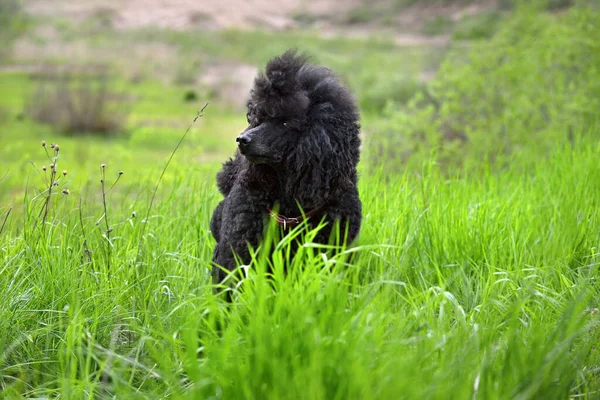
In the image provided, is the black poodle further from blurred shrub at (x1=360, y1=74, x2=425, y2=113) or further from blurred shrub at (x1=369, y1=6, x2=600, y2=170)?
blurred shrub at (x1=360, y1=74, x2=425, y2=113)

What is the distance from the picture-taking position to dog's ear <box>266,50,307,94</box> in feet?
10.6

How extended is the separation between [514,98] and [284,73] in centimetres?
557

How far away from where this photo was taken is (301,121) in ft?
10.8

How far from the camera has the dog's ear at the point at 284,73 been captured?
3.23 metres

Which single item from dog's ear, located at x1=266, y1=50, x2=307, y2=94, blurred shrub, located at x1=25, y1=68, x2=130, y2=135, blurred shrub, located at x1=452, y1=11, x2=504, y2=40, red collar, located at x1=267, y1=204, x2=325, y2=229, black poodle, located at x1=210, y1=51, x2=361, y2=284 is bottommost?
blurred shrub, located at x1=25, y1=68, x2=130, y2=135

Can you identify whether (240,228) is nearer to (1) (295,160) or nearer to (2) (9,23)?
(1) (295,160)

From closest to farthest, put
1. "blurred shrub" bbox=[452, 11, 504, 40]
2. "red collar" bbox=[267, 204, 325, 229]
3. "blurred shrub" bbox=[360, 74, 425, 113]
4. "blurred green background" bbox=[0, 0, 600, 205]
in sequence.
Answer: "red collar" bbox=[267, 204, 325, 229] → "blurred green background" bbox=[0, 0, 600, 205] → "blurred shrub" bbox=[360, 74, 425, 113] → "blurred shrub" bbox=[452, 11, 504, 40]

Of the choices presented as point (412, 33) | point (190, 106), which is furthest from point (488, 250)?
point (412, 33)

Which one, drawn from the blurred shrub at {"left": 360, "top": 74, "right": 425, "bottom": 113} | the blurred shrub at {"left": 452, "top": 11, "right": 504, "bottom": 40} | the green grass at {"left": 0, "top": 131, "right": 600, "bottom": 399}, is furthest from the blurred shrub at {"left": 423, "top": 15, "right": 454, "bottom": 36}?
the green grass at {"left": 0, "top": 131, "right": 600, "bottom": 399}

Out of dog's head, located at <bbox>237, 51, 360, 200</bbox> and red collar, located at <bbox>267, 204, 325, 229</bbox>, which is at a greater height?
dog's head, located at <bbox>237, 51, 360, 200</bbox>

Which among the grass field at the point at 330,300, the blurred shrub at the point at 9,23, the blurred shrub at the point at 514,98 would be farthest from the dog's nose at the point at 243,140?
the blurred shrub at the point at 9,23

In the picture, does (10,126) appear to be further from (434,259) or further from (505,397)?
(505,397)

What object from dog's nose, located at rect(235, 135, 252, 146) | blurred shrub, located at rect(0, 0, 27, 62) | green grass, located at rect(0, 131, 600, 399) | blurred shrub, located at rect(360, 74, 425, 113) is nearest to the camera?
green grass, located at rect(0, 131, 600, 399)

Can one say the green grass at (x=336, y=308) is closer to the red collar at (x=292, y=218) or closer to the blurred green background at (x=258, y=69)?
the red collar at (x=292, y=218)
